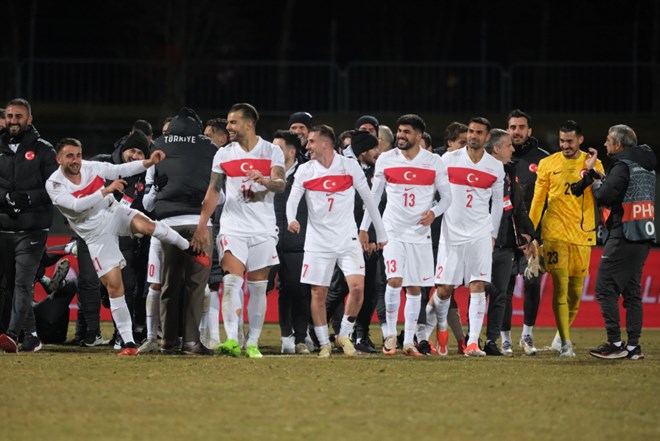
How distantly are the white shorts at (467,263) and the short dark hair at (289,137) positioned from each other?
7.00 ft

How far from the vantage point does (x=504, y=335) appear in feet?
47.9

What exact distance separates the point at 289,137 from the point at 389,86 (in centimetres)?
1320

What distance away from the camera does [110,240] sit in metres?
12.6

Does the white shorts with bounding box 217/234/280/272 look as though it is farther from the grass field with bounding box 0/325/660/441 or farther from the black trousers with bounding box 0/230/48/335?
the black trousers with bounding box 0/230/48/335

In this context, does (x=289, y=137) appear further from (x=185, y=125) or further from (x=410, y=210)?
(x=410, y=210)

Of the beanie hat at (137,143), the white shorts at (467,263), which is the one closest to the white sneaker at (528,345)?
the white shorts at (467,263)

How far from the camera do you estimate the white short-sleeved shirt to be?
12.8 meters

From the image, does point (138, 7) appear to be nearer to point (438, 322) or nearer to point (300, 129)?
point (300, 129)

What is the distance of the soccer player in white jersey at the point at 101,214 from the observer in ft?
40.9

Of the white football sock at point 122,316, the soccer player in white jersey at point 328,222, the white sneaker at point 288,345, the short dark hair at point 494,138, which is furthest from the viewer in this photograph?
the short dark hair at point 494,138

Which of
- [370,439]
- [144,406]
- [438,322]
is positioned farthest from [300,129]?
[370,439]

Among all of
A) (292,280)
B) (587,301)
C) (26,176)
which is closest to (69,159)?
(26,176)

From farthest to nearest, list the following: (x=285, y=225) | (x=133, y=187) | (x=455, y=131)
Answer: (x=455, y=131), (x=133, y=187), (x=285, y=225)

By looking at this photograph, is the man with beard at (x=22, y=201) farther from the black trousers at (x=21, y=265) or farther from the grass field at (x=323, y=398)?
the grass field at (x=323, y=398)
